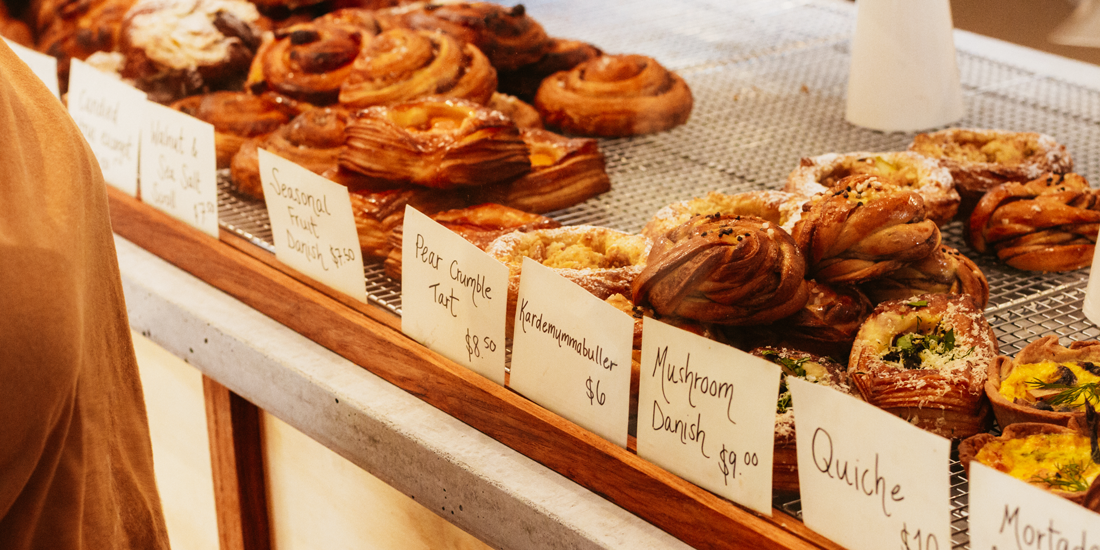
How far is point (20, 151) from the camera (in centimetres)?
92

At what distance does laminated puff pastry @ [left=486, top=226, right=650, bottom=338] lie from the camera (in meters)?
1.42

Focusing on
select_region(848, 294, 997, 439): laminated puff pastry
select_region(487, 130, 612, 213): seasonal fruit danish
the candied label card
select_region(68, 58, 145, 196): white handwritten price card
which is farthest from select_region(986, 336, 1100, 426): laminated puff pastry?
select_region(68, 58, 145, 196): white handwritten price card

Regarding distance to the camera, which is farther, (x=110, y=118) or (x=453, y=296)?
(x=110, y=118)

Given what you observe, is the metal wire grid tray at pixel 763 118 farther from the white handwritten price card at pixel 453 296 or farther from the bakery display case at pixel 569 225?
the white handwritten price card at pixel 453 296

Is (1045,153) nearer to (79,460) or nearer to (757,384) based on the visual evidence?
(757,384)

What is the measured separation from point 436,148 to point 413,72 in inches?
16.1

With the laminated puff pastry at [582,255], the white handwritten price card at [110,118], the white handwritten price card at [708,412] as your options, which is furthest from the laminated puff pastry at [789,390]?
Result: the white handwritten price card at [110,118]

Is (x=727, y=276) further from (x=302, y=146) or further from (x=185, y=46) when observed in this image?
(x=185, y=46)

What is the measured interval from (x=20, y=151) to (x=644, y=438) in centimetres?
73

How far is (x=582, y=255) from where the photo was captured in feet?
5.14

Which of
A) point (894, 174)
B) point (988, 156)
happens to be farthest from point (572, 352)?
point (988, 156)

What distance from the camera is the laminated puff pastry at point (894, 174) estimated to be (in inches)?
69.9

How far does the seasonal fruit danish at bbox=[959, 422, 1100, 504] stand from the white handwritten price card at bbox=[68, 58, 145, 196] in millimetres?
1620

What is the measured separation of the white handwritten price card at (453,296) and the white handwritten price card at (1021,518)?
2.11ft
